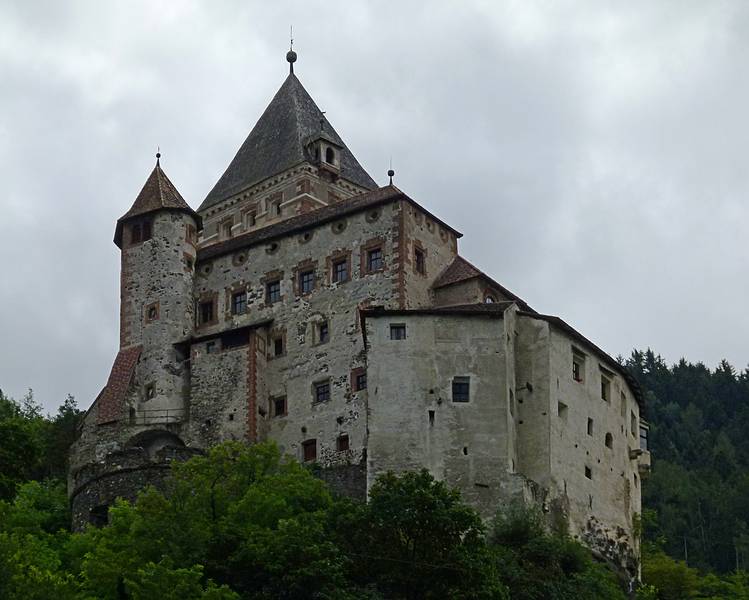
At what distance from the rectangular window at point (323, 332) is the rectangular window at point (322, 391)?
1914 millimetres

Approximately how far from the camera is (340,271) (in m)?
72.0

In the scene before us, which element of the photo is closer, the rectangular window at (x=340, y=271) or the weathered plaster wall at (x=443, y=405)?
the weathered plaster wall at (x=443, y=405)

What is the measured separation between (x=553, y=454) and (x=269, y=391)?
13.1m

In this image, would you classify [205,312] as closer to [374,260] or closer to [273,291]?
[273,291]

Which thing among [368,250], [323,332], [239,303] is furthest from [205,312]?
[368,250]

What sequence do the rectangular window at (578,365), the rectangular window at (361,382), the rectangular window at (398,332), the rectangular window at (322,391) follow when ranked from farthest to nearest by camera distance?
the rectangular window at (322,391), the rectangular window at (361,382), the rectangular window at (578,365), the rectangular window at (398,332)

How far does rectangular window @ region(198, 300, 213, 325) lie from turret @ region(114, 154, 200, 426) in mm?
462

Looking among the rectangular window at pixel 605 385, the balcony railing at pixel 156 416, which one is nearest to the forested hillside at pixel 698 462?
the rectangular window at pixel 605 385

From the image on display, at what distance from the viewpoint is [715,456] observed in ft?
430

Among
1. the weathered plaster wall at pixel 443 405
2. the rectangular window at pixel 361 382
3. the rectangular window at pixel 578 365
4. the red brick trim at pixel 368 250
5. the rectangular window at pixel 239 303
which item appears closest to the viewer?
the weathered plaster wall at pixel 443 405

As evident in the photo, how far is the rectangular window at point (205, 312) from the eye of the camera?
7488 centimetres

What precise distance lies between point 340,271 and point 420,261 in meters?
3.42

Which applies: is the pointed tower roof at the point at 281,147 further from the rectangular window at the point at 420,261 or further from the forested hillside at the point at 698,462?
the forested hillside at the point at 698,462

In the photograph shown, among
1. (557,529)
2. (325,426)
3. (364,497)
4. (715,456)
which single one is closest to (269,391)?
(325,426)
